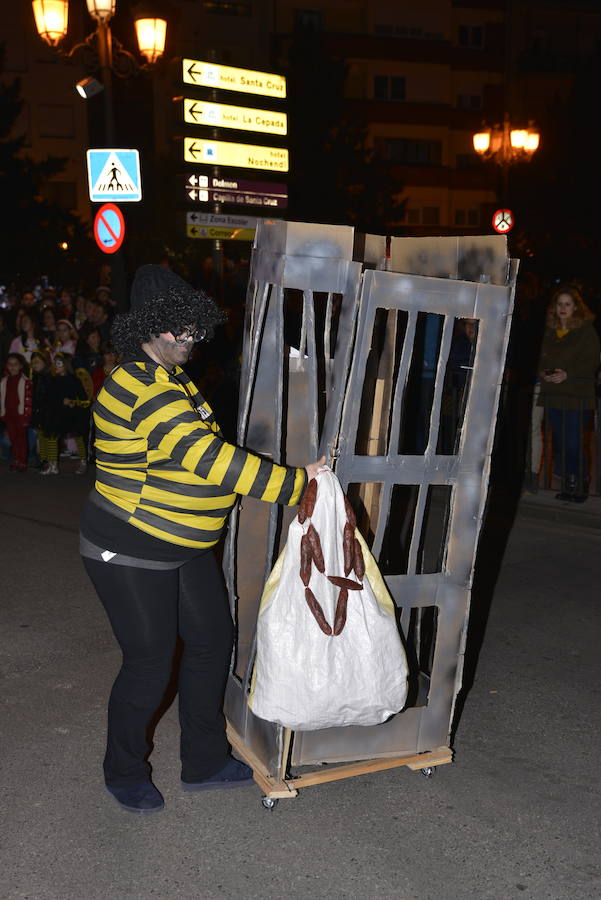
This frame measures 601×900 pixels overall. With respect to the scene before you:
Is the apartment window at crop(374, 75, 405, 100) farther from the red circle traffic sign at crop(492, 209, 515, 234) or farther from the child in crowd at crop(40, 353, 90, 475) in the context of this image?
the child in crowd at crop(40, 353, 90, 475)

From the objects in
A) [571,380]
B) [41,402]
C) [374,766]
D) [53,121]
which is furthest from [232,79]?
[53,121]

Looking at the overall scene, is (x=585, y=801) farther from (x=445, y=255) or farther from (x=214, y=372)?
(x=214, y=372)

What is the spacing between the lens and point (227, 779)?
12.0 ft

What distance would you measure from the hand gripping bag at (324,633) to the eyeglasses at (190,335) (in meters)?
0.66

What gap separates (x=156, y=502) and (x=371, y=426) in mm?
1121

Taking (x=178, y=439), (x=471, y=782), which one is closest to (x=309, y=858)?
(x=471, y=782)

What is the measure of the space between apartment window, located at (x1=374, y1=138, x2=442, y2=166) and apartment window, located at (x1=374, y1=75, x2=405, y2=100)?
2.05 metres

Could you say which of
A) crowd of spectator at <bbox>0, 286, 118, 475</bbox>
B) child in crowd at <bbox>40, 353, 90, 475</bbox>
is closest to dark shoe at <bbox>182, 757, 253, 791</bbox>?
crowd of spectator at <bbox>0, 286, 118, 475</bbox>

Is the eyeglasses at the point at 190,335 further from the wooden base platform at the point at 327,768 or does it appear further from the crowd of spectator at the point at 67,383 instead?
the crowd of spectator at the point at 67,383

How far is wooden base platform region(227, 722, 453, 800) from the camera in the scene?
3.50 meters

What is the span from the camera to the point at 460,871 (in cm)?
312

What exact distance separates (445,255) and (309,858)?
2.22 metres

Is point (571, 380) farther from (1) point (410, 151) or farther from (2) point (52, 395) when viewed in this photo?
(1) point (410, 151)

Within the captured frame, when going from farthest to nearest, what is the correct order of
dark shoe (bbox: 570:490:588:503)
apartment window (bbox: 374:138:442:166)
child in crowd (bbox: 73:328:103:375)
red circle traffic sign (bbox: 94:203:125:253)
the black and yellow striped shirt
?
apartment window (bbox: 374:138:442:166) < red circle traffic sign (bbox: 94:203:125:253) < child in crowd (bbox: 73:328:103:375) < dark shoe (bbox: 570:490:588:503) < the black and yellow striped shirt
